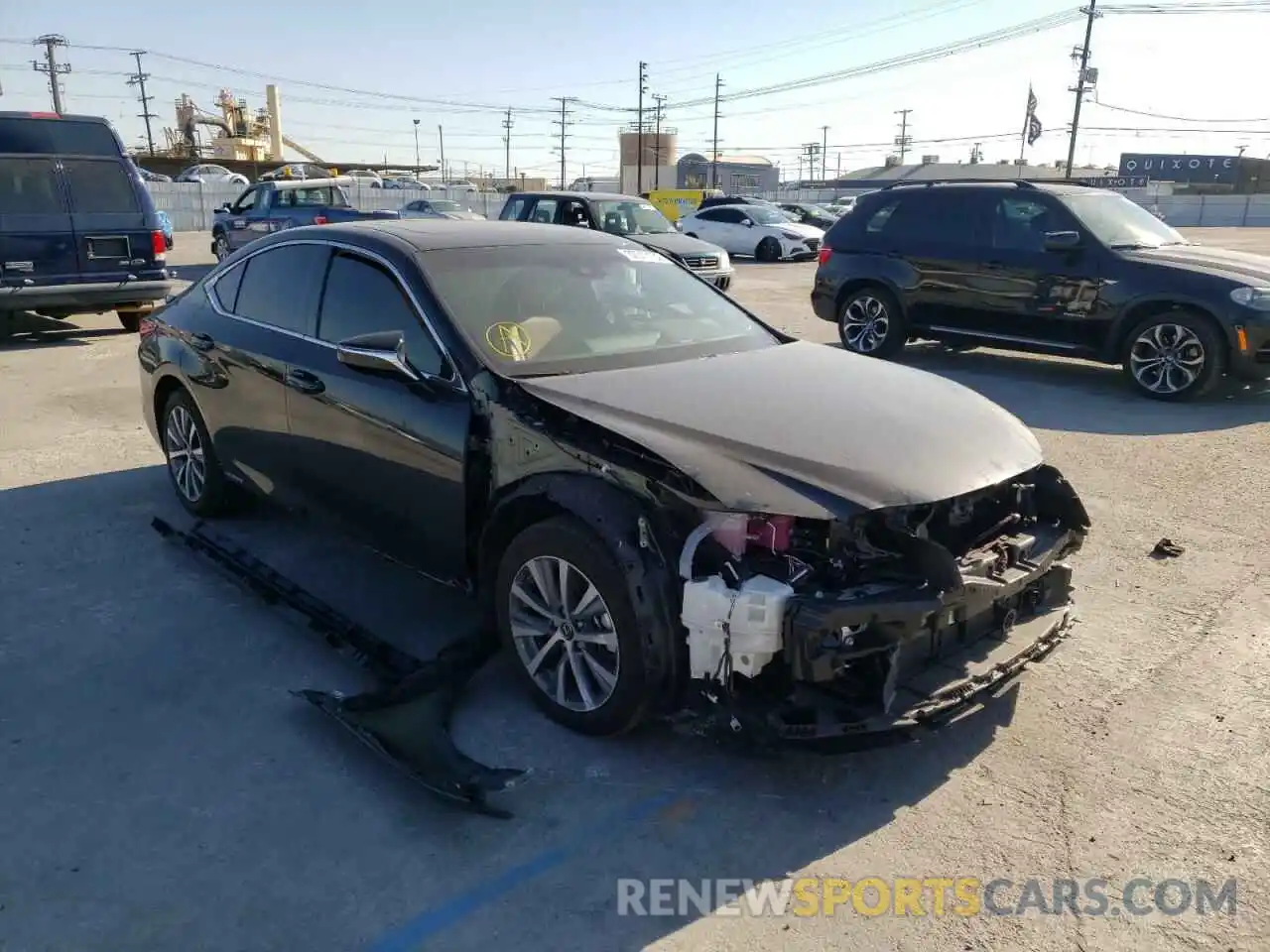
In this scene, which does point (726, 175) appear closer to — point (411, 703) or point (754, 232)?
point (754, 232)

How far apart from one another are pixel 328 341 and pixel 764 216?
24.1 meters

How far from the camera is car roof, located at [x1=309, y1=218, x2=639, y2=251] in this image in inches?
176

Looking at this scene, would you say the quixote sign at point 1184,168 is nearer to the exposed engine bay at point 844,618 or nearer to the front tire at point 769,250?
the front tire at point 769,250

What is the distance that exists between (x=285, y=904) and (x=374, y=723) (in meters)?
0.79

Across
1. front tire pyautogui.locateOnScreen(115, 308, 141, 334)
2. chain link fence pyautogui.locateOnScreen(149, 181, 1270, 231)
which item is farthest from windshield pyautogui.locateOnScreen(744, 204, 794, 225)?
front tire pyautogui.locateOnScreen(115, 308, 141, 334)

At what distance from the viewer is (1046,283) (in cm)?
944

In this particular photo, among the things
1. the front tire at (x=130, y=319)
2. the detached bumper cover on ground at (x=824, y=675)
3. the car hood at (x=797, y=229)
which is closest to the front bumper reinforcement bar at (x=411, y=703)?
the detached bumper cover on ground at (x=824, y=675)

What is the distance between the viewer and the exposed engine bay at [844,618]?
2906 mm

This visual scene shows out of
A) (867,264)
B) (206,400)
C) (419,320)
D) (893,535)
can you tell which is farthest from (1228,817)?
(867,264)

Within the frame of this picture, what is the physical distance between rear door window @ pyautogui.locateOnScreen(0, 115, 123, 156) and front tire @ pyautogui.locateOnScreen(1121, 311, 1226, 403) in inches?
448

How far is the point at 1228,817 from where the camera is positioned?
314 centimetres

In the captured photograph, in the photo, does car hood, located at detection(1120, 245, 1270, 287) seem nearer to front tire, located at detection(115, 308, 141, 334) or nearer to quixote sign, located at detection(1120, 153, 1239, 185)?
front tire, located at detection(115, 308, 141, 334)

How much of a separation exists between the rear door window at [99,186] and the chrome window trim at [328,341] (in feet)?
23.8

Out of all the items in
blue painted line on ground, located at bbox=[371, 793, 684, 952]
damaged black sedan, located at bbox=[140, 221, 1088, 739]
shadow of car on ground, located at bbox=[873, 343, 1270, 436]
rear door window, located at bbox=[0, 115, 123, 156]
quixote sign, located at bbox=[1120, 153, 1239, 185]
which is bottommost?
blue painted line on ground, located at bbox=[371, 793, 684, 952]
